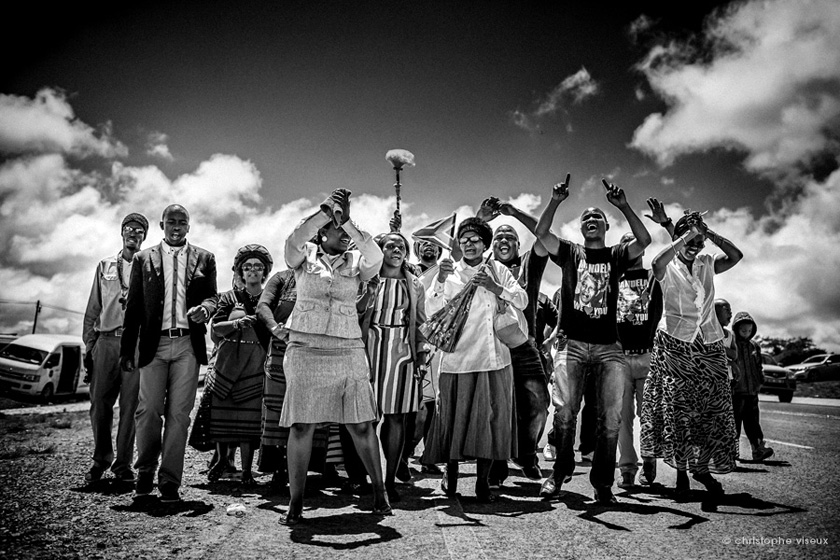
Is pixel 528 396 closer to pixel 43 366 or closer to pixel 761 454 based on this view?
pixel 761 454

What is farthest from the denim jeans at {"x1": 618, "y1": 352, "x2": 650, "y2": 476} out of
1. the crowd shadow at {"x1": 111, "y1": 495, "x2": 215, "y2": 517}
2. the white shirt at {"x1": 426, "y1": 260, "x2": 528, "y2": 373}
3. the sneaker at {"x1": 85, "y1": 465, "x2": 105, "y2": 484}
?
the sneaker at {"x1": 85, "y1": 465, "x2": 105, "y2": 484}

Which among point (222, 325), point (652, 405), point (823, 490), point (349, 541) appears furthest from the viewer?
point (222, 325)

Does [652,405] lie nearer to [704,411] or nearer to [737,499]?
[704,411]

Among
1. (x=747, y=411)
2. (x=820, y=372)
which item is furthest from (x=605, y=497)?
(x=820, y=372)

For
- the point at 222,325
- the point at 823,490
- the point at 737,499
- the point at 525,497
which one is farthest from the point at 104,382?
the point at 823,490

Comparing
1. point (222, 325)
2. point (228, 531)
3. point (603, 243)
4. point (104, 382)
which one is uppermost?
point (603, 243)

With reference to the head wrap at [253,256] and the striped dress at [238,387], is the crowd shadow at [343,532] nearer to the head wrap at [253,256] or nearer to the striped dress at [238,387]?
the striped dress at [238,387]

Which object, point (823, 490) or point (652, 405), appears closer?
point (823, 490)

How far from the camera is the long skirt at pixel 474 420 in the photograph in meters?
4.50

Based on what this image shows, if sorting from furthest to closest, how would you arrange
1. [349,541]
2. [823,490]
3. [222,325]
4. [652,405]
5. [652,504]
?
[222,325]
[652,405]
[823,490]
[652,504]
[349,541]

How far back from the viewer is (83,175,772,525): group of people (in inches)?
159

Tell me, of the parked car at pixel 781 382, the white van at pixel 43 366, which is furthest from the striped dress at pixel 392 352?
the parked car at pixel 781 382

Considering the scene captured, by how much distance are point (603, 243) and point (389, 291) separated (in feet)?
6.30

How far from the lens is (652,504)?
14.3 ft
